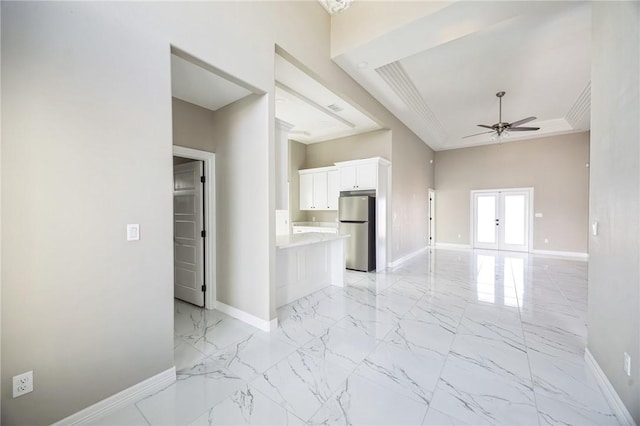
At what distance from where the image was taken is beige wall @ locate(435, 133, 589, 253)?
7.04 m

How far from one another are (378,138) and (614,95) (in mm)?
4223

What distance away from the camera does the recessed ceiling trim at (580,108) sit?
488 cm

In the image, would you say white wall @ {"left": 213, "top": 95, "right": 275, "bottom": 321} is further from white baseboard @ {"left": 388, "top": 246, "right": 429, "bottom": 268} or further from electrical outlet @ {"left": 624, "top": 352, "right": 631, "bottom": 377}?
white baseboard @ {"left": 388, "top": 246, "right": 429, "bottom": 268}

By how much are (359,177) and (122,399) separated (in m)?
4.87

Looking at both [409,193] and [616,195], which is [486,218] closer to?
[409,193]

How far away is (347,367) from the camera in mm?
2148

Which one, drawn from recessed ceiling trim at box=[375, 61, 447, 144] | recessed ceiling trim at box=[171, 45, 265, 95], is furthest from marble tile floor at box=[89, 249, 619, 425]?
recessed ceiling trim at box=[375, 61, 447, 144]

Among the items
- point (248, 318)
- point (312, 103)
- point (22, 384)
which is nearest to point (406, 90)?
point (312, 103)

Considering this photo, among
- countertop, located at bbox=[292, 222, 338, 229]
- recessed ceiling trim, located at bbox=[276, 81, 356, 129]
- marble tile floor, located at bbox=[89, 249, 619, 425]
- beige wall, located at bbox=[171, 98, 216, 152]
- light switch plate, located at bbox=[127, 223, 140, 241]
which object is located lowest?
marble tile floor, located at bbox=[89, 249, 619, 425]

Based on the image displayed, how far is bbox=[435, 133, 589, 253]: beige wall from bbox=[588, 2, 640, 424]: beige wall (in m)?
6.81

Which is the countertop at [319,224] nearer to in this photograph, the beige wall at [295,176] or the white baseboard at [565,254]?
the beige wall at [295,176]

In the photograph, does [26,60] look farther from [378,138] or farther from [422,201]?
[422,201]

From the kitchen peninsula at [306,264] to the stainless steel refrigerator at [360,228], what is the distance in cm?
99

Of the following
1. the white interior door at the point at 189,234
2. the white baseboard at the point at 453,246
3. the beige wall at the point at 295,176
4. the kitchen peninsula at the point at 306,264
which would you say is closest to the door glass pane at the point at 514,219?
the white baseboard at the point at 453,246
